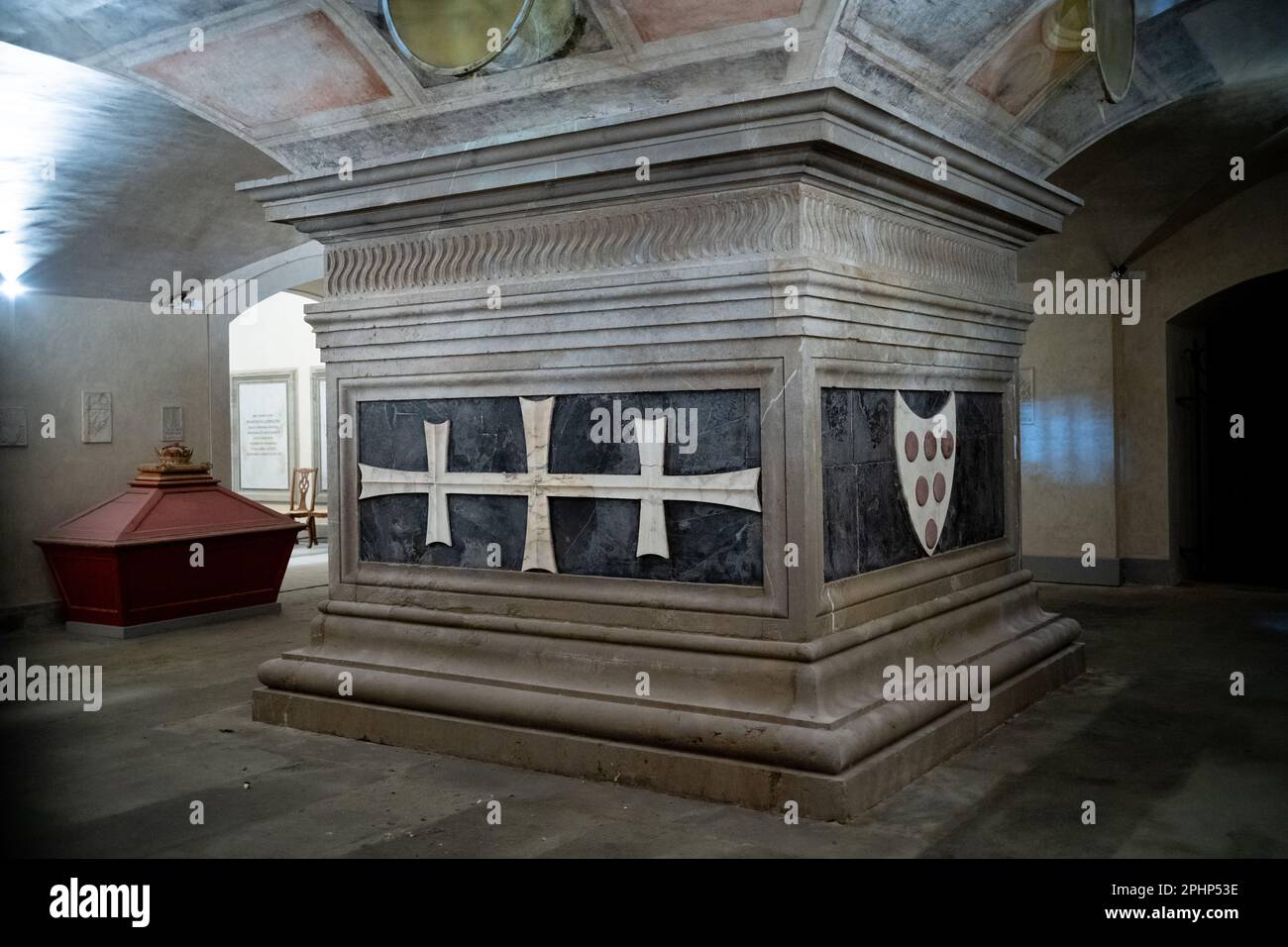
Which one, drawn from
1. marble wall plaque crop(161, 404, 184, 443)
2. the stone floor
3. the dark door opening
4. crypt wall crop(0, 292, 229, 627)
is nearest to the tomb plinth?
the stone floor

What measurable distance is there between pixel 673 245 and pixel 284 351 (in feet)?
41.3

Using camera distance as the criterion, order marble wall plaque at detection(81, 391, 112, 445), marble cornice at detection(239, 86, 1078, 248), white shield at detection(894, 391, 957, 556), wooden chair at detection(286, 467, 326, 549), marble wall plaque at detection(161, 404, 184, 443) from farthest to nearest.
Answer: wooden chair at detection(286, 467, 326, 549), marble wall plaque at detection(161, 404, 184, 443), marble wall plaque at detection(81, 391, 112, 445), white shield at detection(894, 391, 957, 556), marble cornice at detection(239, 86, 1078, 248)

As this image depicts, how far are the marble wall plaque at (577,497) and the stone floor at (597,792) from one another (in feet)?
2.65

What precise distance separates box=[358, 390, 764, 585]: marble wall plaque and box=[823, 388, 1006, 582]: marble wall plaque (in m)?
0.31

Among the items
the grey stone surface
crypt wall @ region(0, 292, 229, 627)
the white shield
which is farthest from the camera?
crypt wall @ region(0, 292, 229, 627)

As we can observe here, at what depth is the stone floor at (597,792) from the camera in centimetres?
338

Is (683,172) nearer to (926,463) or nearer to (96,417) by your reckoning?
(926,463)

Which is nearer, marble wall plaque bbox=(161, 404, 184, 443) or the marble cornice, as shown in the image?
the marble cornice

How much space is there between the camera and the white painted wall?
15367 mm

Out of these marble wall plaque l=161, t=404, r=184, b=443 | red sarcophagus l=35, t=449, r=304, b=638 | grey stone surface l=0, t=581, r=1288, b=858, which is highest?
marble wall plaque l=161, t=404, r=184, b=443

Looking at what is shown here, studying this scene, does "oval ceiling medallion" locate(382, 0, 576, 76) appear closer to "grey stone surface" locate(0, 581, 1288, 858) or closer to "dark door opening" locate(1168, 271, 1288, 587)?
"grey stone surface" locate(0, 581, 1288, 858)

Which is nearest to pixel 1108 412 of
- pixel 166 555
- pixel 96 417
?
pixel 166 555

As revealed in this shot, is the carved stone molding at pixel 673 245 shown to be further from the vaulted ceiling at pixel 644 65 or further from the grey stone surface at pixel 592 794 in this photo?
the grey stone surface at pixel 592 794

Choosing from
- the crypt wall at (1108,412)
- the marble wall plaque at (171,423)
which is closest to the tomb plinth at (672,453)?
the crypt wall at (1108,412)
